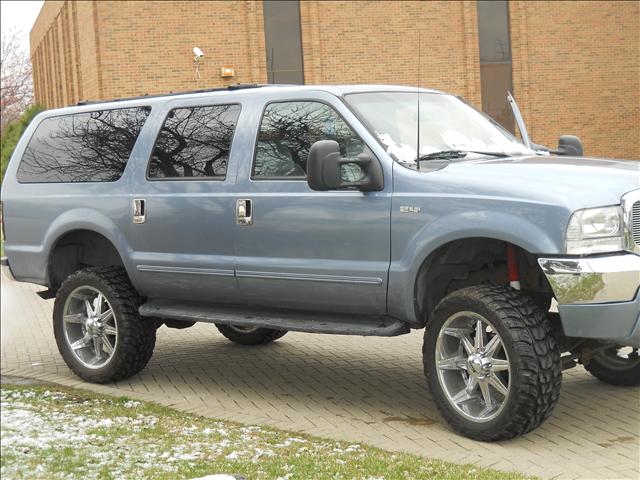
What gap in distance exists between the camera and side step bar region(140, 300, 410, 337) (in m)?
6.50

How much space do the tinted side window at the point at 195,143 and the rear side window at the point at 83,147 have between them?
34 centimetres

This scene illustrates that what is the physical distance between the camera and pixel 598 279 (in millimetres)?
5492

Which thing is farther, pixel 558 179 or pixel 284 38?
pixel 284 38

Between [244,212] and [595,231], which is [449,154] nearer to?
[595,231]

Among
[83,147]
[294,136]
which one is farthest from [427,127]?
[83,147]

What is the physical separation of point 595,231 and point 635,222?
27 centimetres

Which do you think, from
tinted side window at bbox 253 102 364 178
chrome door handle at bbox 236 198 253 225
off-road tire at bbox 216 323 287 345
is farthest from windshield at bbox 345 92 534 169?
off-road tire at bbox 216 323 287 345

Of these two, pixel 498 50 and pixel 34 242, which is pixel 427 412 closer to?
pixel 34 242

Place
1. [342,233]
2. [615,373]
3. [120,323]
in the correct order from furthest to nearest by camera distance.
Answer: [120,323]
[615,373]
[342,233]

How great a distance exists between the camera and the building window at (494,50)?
100 ft

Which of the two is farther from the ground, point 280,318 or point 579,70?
point 579,70

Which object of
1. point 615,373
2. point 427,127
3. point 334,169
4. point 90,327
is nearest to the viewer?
point 334,169

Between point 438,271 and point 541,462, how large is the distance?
1444 mm

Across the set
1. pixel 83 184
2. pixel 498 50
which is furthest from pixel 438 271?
pixel 498 50
